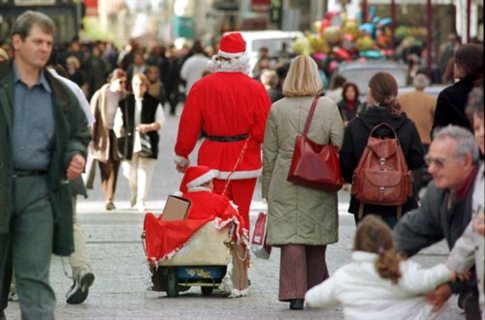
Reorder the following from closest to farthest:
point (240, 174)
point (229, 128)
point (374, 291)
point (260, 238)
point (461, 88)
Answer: point (374, 291) < point (461, 88) < point (260, 238) < point (240, 174) < point (229, 128)

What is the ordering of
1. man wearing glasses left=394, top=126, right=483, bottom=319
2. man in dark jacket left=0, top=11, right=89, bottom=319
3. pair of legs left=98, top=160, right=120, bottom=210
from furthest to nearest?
pair of legs left=98, top=160, right=120, bottom=210 → man in dark jacket left=0, top=11, right=89, bottom=319 → man wearing glasses left=394, top=126, right=483, bottom=319

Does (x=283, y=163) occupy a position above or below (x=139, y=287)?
above

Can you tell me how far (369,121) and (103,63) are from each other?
30481 mm

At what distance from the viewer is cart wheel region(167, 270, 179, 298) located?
12594 millimetres

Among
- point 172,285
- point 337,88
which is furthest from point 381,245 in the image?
point 337,88

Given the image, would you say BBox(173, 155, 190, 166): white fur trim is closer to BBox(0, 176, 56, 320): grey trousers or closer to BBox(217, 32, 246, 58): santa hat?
BBox(217, 32, 246, 58): santa hat

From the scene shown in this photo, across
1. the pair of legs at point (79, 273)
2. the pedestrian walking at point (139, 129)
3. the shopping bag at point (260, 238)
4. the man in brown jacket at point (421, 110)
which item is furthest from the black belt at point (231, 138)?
the pedestrian walking at point (139, 129)

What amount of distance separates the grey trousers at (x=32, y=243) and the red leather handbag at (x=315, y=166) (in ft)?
9.97

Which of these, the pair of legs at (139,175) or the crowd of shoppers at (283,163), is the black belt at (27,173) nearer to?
the crowd of shoppers at (283,163)

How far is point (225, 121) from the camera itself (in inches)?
526

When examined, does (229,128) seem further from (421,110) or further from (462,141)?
(421,110)

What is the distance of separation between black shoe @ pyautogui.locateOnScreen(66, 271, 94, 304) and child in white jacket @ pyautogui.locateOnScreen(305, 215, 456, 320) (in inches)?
175

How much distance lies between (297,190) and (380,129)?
28.9 inches

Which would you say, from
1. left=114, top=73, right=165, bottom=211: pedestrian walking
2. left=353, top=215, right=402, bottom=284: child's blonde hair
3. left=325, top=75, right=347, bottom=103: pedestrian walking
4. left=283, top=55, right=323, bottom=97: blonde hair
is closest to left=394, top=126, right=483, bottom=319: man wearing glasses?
left=353, top=215, right=402, bottom=284: child's blonde hair
